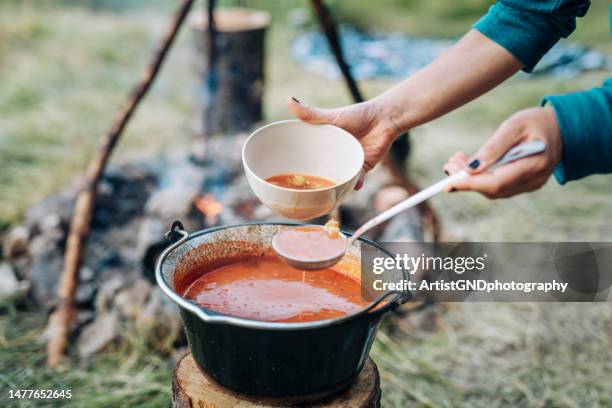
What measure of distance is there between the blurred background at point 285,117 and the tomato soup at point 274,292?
1294mm

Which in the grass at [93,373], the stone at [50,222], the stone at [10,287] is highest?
the stone at [50,222]

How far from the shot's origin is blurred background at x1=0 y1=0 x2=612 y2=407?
10.4 ft

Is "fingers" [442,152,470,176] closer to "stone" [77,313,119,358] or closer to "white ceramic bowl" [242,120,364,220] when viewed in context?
"white ceramic bowl" [242,120,364,220]

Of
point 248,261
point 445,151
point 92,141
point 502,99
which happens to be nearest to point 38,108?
point 92,141

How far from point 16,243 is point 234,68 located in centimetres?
223

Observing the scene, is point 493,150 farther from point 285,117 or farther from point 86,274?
point 285,117

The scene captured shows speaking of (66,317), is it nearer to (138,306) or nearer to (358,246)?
(138,306)

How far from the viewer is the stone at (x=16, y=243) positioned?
382cm

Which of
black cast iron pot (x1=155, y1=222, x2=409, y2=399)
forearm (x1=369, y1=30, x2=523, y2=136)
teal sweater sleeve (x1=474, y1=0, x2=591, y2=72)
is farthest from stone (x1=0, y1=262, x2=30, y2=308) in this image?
teal sweater sleeve (x1=474, y1=0, x2=591, y2=72)

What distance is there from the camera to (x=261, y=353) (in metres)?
1.64

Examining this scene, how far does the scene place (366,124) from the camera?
A: 89.0 inches

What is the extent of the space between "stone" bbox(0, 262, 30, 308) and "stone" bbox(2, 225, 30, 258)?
106 millimetres

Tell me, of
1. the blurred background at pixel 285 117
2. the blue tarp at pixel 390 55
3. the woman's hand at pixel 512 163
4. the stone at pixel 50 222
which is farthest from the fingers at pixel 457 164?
the blue tarp at pixel 390 55

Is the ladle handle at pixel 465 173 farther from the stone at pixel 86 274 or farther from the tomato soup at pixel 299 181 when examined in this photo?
the stone at pixel 86 274
